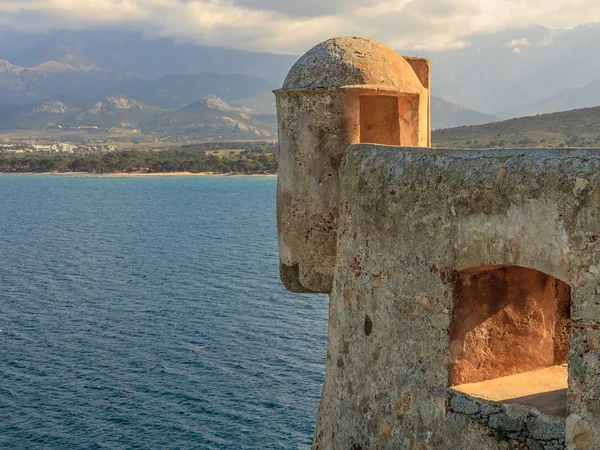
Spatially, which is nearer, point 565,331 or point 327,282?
point 565,331

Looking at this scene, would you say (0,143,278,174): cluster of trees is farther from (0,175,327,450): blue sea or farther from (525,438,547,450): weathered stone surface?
(525,438,547,450): weathered stone surface

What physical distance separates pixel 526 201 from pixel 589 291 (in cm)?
101

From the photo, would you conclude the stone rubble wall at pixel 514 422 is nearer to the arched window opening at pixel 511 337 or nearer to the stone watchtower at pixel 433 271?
the stone watchtower at pixel 433 271

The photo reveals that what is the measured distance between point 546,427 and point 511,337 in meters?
1.84

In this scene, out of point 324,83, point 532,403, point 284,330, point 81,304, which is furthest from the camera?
point 81,304

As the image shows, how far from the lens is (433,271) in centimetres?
836

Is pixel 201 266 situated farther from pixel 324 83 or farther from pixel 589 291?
pixel 589 291

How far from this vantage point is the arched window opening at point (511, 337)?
842 cm

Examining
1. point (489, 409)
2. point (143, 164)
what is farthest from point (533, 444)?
point (143, 164)

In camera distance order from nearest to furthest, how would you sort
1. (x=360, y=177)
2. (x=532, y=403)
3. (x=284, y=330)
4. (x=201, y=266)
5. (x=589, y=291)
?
(x=589, y=291) < (x=532, y=403) < (x=360, y=177) < (x=284, y=330) < (x=201, y=266)

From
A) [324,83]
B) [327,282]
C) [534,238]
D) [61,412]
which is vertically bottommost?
[61,412]

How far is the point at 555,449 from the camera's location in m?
7.40

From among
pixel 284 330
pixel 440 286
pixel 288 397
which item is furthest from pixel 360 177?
pixel 284 330

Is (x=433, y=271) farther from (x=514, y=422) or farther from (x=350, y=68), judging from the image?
(x=350, y=68)
